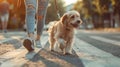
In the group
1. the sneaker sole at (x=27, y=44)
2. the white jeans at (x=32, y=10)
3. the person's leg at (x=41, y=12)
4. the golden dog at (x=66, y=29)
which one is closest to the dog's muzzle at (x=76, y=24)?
the golden dog at (x=66, y=29)

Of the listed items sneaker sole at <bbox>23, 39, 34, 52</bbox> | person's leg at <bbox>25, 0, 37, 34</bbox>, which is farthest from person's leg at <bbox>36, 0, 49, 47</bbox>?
sneaker sole at <bbox>23, 39, 34, 52</bbox>

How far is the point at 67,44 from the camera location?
9.41 m

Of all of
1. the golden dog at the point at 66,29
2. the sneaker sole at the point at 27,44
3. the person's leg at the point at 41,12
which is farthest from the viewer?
the person's leg at the point at 41,12

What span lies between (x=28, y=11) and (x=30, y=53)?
1.05 metres

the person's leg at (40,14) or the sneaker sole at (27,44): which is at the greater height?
the person's leg at (40,14)

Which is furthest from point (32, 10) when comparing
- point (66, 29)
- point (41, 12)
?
point (66, 29)

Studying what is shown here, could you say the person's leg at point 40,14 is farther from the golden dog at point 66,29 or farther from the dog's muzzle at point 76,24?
the dog's muzzle at point 76,24

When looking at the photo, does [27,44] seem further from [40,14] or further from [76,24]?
[40,14]

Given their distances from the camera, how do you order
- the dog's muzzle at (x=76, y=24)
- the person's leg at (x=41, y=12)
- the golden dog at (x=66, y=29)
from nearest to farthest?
the dog's muzzle at (x=76, y=24)
the golden dog at (x=66, y=29)
the person's leg at (x=41, y=12)

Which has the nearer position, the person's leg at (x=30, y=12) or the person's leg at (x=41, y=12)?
the person's leg at (x=30, y=12)

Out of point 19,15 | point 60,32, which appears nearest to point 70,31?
point 60,32

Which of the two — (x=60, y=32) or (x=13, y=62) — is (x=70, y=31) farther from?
(x=13, y=62)

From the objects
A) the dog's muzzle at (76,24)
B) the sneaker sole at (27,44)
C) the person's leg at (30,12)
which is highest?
the person's leg at (30,12)

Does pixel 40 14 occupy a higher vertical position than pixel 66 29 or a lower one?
higher
